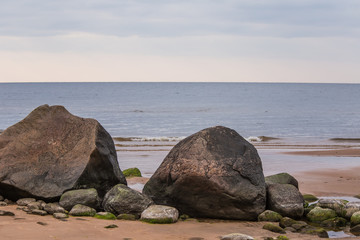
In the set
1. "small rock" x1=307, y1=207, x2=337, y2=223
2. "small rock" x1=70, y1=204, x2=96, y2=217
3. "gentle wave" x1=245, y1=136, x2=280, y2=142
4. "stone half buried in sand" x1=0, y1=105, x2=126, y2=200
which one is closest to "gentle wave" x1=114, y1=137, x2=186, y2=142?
"gentle wave" x1=245, y1=136, x2=280, y2=142

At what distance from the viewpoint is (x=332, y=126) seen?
159ft

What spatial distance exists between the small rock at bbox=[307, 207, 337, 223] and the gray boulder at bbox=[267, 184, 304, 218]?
218 millimetres

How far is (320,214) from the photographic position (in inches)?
454

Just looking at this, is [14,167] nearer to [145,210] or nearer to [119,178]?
[119,178]

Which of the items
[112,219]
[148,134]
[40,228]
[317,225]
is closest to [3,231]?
[40,228]

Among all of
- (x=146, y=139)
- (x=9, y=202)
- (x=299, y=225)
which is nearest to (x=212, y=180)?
(x=299, y=225)

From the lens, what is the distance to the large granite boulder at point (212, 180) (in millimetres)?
11203

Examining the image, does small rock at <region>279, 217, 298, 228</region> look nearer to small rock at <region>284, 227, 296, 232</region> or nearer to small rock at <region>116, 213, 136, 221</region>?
small rock at <region>284, 227, 296, 232</region>

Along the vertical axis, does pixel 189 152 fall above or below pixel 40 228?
above

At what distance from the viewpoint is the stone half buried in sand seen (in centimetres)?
1180

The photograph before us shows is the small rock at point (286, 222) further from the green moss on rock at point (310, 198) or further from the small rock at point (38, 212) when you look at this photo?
the small rock at point (38, 212)

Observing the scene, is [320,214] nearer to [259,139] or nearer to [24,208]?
[24,208]

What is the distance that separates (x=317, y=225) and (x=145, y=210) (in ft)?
12.2

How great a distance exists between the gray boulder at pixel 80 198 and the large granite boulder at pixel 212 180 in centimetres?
134
